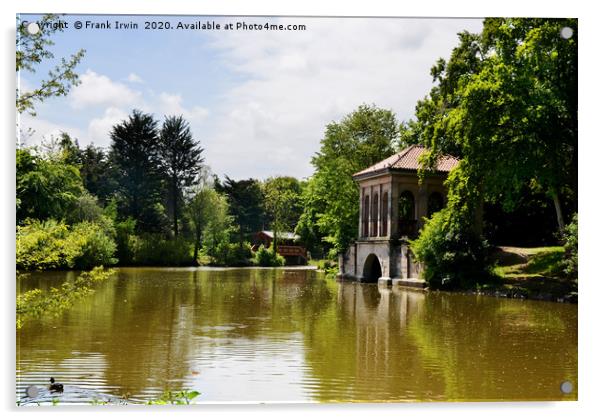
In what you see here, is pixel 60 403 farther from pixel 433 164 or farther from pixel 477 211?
pixel 477 211

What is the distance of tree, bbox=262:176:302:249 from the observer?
4144cm

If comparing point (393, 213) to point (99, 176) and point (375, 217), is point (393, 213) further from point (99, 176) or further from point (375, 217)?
point (99, 176)

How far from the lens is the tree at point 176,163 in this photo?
1196cm

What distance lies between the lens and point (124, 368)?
23.9 ft

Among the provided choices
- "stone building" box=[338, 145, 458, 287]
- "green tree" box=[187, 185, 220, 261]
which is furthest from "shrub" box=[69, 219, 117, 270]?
"stone building" box=[338, 145, 458, 287]

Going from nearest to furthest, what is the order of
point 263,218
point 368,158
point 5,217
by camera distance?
point 5,217, point 368,158, point 263,218

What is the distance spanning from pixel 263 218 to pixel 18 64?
1349 inches

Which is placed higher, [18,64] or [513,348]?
[18,64]

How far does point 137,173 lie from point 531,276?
960 cm

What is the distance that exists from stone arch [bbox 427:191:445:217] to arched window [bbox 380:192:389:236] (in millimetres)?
1771

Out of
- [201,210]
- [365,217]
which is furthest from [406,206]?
[201,210]

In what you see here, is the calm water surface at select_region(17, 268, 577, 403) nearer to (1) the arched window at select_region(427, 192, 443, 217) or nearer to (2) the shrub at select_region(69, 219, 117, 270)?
(2) the shrub at select_region(69, 219, 117, 270)
